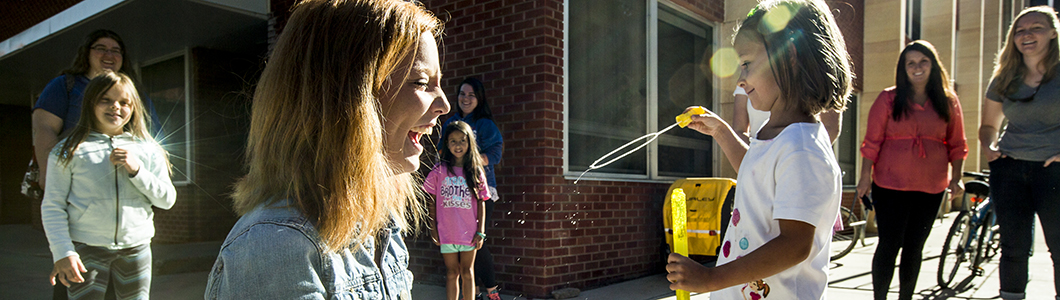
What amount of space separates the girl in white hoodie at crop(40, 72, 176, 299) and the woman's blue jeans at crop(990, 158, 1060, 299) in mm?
4837

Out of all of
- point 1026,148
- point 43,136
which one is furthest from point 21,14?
point 1026,148

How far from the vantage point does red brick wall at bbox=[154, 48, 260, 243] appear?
8320 millimetres

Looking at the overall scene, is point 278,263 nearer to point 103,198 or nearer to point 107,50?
point 103,198

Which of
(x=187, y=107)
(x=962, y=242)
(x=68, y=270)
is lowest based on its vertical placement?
(x=962, y=242)

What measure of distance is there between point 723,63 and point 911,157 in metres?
3.74

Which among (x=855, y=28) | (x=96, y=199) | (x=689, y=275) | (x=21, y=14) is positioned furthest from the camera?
(x=855, y=28)

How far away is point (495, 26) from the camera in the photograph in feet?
17.0

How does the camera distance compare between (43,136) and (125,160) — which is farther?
(43,136)

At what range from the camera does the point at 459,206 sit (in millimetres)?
4309

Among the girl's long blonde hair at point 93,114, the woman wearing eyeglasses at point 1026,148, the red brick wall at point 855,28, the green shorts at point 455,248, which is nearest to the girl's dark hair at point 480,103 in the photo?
the green shorts at point 455,248

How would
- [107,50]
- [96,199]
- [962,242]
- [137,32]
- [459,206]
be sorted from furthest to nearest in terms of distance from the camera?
[137,32]
[962,242]
[459,206]
[107,50]
[96,199]

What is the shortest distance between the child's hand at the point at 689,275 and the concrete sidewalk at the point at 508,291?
350 cm

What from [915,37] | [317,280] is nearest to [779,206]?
[317,280]

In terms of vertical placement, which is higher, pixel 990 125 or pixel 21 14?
pixel 21 14
